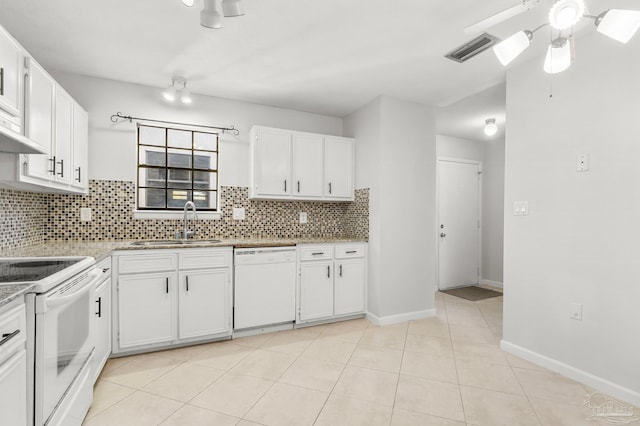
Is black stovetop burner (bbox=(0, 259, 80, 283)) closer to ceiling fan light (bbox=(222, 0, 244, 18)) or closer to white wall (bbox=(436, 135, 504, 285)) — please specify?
ceiling fan light (bbox=(222, 0, 244, 18))

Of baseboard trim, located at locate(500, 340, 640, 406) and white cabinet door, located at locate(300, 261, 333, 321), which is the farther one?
white cabinet door, located at locate(300, 261, 333, 321)

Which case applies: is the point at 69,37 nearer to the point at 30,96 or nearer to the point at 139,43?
the point at 139,43

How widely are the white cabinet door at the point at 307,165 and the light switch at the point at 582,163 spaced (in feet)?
7.55

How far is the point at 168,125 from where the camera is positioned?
3213mm

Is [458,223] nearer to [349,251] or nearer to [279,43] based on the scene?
[349,251]

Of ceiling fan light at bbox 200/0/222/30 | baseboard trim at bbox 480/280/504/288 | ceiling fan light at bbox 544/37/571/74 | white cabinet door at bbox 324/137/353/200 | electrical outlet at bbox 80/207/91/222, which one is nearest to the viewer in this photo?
ceiling fan light at bbox 544/37/571/74

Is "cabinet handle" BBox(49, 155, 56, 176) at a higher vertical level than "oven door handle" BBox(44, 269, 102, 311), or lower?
higher

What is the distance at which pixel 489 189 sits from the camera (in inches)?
204

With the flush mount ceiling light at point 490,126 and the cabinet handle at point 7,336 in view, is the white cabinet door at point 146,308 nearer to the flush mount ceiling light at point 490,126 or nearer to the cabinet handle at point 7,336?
the cabinet handle at point 7,336

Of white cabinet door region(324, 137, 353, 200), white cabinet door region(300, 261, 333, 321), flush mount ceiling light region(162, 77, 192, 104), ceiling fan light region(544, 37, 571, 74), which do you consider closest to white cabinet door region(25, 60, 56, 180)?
flush mount ceiling light region(162, 77, 192, 104)

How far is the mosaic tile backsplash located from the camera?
99.6 inches

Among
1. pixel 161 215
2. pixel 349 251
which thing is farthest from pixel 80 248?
pixel 349 251

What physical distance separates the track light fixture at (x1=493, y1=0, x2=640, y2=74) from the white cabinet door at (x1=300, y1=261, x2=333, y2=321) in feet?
7.74

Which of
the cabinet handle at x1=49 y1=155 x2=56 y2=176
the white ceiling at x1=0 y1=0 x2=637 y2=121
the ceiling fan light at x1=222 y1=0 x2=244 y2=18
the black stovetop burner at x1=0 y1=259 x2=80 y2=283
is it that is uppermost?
the white ceiling at x1=0 y1=0 x2=637 y2=121
